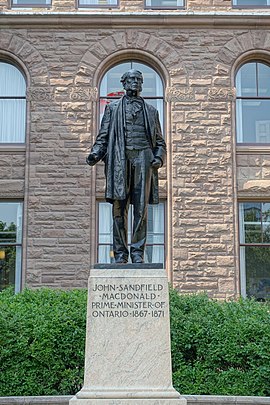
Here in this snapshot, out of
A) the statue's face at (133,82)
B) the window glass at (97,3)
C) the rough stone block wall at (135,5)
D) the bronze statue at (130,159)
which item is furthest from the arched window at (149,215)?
the statue's face at (133,82)

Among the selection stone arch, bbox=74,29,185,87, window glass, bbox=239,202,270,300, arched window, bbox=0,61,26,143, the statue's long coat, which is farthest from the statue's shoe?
stone arch, bbox=74,29,185,87

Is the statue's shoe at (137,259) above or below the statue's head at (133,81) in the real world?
below

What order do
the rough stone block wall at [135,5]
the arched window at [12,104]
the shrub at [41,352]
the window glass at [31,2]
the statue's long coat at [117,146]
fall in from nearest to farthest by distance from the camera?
the statue's long coat at [117,146], the shrub at [41,352], the arched window at [12,104], the rough stone block wall at [135,5], the window glass at [31,2]

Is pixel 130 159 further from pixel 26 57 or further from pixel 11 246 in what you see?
pixel 26 57

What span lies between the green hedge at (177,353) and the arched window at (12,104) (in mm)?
6870

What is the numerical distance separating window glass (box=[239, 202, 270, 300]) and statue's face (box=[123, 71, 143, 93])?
8185 mm

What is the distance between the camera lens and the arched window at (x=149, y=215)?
16.2 metres

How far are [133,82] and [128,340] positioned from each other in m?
3.53

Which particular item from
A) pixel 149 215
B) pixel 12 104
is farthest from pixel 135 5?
pixel 149 215

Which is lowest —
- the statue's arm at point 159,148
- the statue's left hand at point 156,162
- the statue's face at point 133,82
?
the statue's left hand at point 156,162

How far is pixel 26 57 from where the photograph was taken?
16.8m

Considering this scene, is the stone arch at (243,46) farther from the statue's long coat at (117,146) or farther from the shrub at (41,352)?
the shrub at (41,352)

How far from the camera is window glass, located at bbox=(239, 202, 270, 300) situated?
53.1 ft

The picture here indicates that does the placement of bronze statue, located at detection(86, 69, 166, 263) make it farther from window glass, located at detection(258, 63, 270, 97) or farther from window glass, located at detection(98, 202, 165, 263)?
window glass, located at detection(258, 63, 270, 97)
